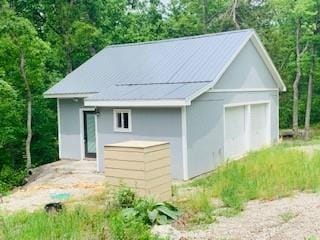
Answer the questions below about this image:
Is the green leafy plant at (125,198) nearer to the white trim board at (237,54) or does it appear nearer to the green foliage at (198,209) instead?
the green foliage at (198,209)

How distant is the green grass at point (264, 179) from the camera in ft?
26.5

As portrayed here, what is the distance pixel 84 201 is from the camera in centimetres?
829

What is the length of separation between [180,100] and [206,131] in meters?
1.93

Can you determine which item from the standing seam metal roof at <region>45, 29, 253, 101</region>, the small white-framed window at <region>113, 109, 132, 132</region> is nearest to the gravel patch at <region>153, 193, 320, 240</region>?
the standing seam metal roof at <region>45, 29, 253, 101</region>

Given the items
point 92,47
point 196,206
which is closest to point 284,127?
point 92,47

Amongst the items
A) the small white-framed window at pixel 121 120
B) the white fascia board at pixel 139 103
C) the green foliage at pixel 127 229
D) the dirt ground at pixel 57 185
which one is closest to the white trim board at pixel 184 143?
the white fascia board at pixel 139 103

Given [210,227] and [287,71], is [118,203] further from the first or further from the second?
[287,71]

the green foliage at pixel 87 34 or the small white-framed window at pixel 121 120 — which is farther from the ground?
the green foliage at pixel 87 34

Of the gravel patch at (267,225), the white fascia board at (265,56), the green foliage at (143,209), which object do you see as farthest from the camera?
the white fascia board at (265,56)

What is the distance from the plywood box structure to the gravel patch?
1838 mm

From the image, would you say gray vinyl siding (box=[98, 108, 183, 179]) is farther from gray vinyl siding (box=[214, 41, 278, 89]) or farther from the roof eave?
gray vinyl siding (box=[214, 41, 278, 89])

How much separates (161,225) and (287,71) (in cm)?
2189

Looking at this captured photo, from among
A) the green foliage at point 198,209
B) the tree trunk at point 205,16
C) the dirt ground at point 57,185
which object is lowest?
the dirt ground at point 57,185

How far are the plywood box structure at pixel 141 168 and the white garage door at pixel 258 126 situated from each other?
7367 millimetres
